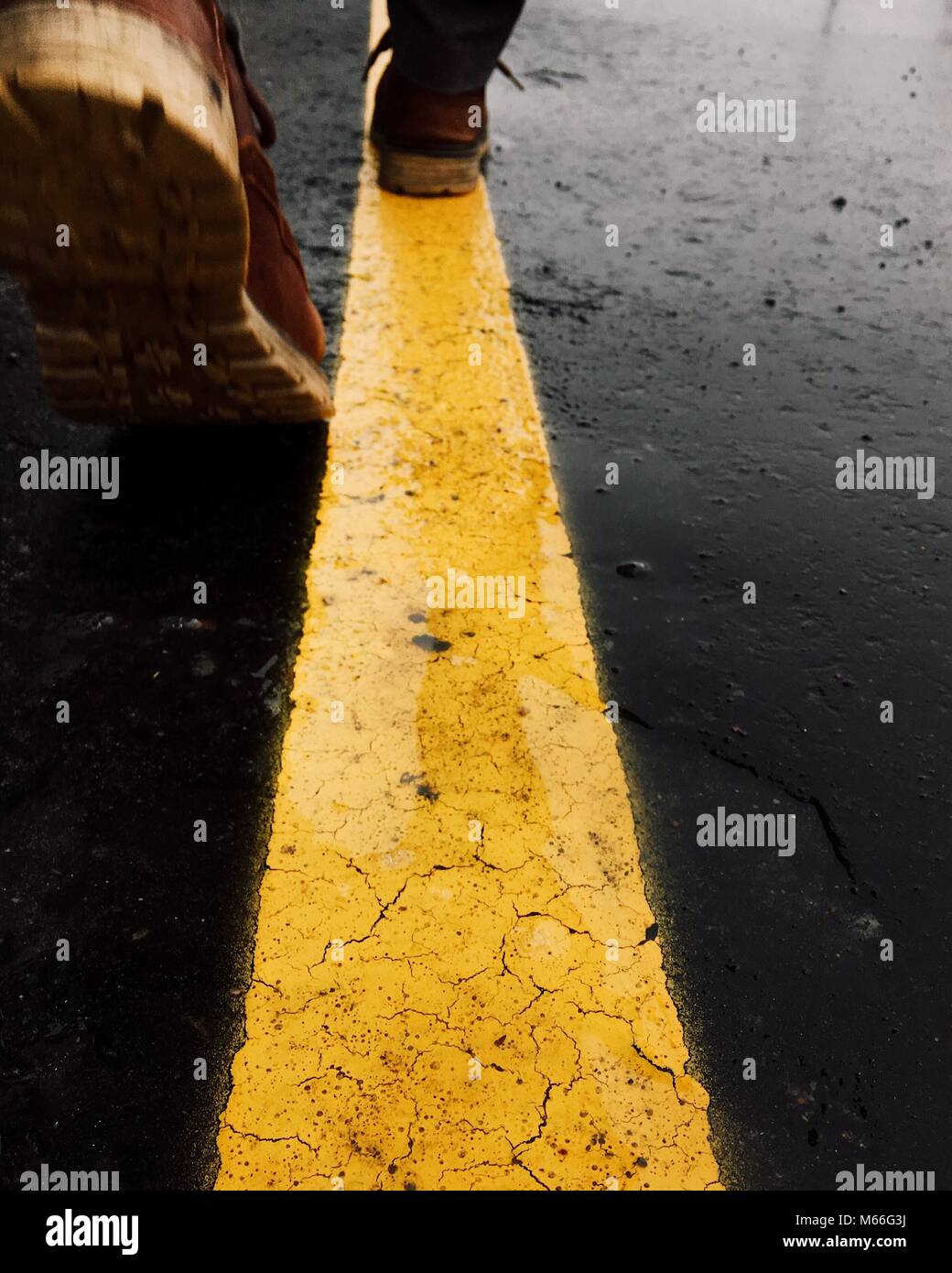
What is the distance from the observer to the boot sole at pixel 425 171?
9.84 ft

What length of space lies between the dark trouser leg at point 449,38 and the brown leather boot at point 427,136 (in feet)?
0.17

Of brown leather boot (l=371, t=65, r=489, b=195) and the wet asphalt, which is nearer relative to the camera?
the wet asphalt

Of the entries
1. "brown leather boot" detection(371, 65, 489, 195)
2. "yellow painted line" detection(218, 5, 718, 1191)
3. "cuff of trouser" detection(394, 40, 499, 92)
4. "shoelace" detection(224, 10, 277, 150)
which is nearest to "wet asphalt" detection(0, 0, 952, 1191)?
"yellow painted line" detection(218, 5, 718, 1191)

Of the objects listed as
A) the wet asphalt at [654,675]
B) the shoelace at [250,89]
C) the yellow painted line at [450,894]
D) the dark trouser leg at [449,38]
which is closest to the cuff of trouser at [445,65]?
the dark trouser leg at [449,38]

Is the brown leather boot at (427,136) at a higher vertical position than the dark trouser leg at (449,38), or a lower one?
lower

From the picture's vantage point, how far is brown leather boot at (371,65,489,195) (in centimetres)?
287

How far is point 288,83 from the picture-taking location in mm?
3775

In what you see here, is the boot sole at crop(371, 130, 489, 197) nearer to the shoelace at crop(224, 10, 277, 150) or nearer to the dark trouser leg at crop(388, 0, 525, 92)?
the dark trouser leg at crop(388, 0, 525, 92)

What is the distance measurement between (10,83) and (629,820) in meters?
1.29

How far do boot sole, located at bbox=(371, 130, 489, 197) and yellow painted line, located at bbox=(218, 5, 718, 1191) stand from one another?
4.73 ft

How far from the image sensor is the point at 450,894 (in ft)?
4.29

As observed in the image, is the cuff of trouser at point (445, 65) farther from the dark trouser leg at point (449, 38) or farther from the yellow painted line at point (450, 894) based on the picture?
the yellow painted line at point (450, 894)

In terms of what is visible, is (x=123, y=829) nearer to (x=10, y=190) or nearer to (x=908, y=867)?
(x=10, y=190)
